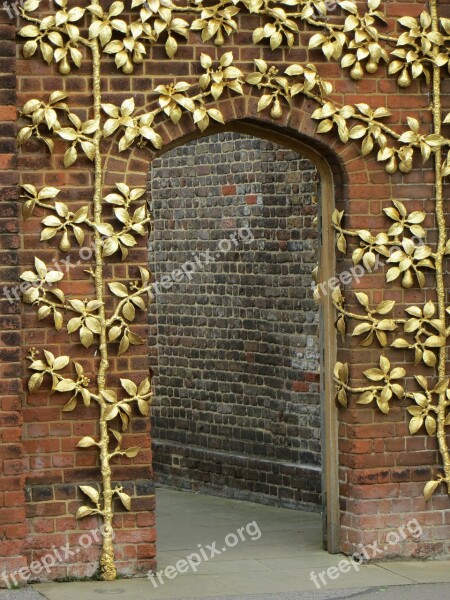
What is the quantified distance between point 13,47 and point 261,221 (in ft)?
14.1

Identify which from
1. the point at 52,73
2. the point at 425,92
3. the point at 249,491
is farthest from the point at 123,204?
the point at 249,491

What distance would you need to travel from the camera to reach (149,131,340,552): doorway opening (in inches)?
465

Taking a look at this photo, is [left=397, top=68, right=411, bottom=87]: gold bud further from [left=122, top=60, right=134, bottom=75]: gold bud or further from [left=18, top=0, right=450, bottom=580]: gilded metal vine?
[left=122, top=60, right=134, bottom=75]: gold bud

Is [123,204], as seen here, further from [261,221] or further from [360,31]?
[261,221]

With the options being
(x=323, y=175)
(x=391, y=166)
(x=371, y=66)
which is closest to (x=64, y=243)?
(x=323, y=175)

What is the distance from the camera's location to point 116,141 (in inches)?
344

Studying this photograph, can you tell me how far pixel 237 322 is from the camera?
12.7 m

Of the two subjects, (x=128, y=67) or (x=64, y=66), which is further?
(x=128, y=67)

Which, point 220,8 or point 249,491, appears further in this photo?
point 249,491

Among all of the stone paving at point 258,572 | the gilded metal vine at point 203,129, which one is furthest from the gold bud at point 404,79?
the stone paving at point 258,572
